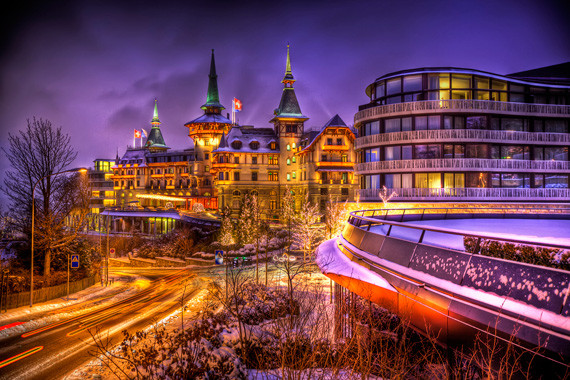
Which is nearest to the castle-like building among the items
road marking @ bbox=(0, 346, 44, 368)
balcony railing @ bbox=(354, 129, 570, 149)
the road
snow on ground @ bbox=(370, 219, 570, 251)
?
balcony railing @ bbox=(354, 129, 570, 149)

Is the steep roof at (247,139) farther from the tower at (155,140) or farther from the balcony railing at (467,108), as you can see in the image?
the tower at (155,140)

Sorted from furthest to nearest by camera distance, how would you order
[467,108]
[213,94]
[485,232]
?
1. [213,94]
2. [467,108]
3. [485,232]

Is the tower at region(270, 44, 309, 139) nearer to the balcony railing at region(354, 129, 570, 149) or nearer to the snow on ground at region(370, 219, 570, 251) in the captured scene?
the balcony railing at region(354, 129, 570, 149)

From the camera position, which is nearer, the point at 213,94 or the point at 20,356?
the point at 20,356

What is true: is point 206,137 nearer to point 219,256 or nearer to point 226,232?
point 226,232

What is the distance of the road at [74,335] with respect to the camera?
15289 mm

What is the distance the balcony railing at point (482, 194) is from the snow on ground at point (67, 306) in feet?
98.1

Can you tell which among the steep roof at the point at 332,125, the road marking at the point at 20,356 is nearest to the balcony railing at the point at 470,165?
the steep roof at the point at 332,125

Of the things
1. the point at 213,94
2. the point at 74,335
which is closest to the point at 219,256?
the point at 74,335

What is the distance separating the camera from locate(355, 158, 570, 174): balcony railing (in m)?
37.3

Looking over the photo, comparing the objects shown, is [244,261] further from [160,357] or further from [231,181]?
[160,357]

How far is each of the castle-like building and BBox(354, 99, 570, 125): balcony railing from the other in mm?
25425

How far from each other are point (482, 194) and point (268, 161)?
146 ft

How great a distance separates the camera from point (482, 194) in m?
37.2
